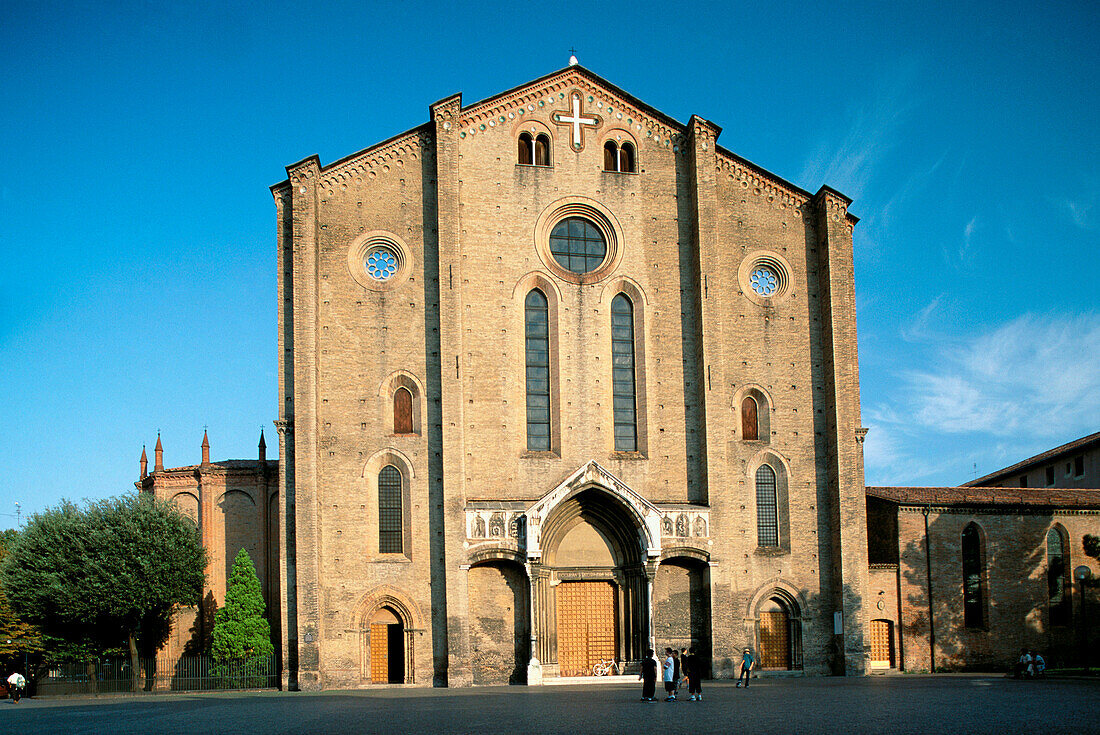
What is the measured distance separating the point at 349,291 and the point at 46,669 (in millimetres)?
15576

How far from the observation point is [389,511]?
30656 mm

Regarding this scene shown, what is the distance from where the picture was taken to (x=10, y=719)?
22.5 m

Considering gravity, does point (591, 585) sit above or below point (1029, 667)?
above

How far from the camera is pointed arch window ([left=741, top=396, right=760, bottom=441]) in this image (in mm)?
32781

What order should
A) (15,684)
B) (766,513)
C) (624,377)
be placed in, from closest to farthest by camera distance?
(15,684), (766,513), (624,377)

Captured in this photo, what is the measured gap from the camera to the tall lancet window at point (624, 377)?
106ft

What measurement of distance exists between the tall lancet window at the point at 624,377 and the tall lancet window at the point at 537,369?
2162mm

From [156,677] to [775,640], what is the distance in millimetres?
19253

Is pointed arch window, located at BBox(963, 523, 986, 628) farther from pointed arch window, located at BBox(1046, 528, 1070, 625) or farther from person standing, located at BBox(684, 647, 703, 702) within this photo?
person standing, located at BBox(684, 647, 703, 702)

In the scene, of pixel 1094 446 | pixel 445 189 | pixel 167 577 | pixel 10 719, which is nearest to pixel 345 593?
pixel 167 577

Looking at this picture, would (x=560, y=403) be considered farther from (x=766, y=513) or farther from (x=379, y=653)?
(x=379, y=653)

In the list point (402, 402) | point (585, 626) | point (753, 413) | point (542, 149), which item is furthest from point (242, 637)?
point (542, 149)

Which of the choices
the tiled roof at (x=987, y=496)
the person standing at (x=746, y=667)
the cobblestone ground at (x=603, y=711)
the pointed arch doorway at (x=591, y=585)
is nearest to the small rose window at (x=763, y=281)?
the tiled roof at (x=987, y=496)

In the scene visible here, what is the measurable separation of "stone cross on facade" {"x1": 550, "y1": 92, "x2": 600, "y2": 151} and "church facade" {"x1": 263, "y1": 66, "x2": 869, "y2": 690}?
3.0 inches
